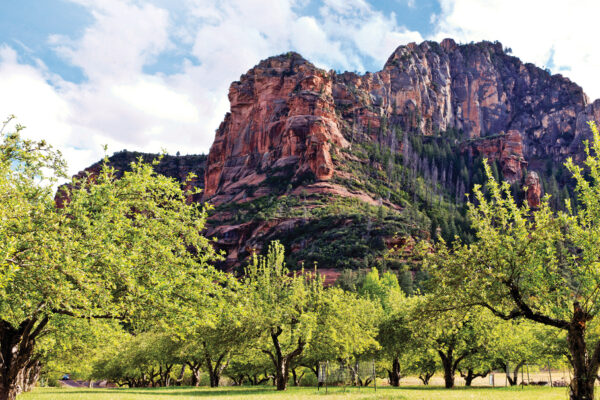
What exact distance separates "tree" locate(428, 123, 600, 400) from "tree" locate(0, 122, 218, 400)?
449 inches

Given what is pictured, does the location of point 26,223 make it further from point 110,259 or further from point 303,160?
point 303,160

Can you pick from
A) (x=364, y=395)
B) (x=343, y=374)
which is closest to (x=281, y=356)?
(x=343, y=374)

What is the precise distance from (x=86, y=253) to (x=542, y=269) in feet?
57.0

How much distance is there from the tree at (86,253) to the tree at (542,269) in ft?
37.4

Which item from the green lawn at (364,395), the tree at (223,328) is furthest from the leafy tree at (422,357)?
the tree at (223,328)

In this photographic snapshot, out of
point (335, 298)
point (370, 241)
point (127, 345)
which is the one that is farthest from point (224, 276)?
point (370, 241)

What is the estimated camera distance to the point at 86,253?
42.2 ft

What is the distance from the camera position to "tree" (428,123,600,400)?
50.7ft

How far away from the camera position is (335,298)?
120ft

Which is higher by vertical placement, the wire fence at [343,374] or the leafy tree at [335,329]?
the leafy tree at [335,329]

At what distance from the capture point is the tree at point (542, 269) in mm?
15455

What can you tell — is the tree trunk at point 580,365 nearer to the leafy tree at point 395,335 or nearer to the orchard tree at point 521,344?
the orchard tree at point 521,344

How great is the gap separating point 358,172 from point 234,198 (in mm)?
63255

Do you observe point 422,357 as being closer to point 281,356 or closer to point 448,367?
point 448,367
